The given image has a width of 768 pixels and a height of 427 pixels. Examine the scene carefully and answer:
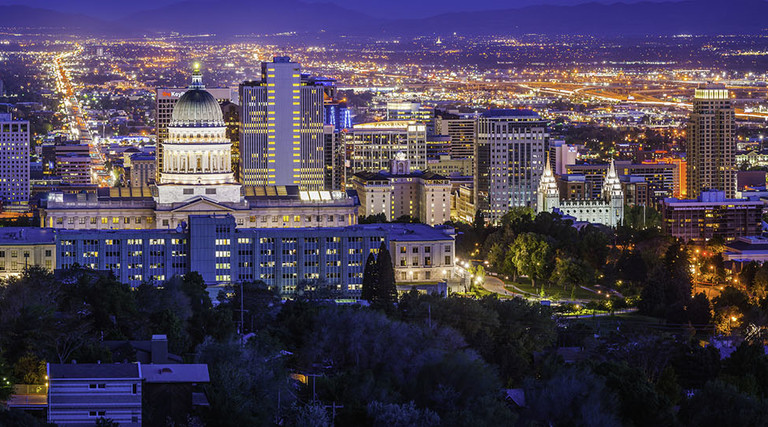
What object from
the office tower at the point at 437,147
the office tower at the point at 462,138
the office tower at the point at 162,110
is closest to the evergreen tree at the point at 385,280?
the office tower at the point at 162,110

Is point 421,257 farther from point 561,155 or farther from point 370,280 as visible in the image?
point 561,155

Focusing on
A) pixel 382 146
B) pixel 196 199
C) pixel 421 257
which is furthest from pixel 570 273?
pixel 382 146

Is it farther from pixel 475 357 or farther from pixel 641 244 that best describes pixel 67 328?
pixel 641 244

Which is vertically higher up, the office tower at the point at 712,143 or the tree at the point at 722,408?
the office tower at the point at 712,143

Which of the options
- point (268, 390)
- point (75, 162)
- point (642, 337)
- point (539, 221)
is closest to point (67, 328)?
point (268, 390)

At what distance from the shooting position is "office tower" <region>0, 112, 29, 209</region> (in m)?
169

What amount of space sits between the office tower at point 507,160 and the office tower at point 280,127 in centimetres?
2049

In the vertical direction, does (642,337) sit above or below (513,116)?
below

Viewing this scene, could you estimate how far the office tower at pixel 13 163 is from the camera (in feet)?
556

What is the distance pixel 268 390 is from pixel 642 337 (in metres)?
24.2

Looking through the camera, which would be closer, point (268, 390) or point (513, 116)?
point (268, 390)

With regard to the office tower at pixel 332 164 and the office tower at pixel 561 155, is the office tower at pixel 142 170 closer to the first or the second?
the office tower at pixel 332 164

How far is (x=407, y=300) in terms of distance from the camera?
85.2m

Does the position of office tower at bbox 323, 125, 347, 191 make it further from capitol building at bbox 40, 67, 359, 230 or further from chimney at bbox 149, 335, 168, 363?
chimney at bbox 149, 335, 168, 363
